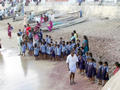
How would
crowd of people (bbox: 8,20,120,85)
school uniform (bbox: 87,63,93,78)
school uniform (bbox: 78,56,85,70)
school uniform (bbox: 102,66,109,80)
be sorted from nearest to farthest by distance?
school uniform (bbox: 102,66,109,80)
crowd of people (bbox: 8,20,120,85)
school uniform (bbox: 87,63,93,78)
school uniform (bbox: 78,56,85,70)

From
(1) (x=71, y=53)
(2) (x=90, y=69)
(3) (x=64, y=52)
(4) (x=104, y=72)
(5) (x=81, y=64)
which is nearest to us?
(4) (x=104, y=72)

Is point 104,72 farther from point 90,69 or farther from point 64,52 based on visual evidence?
point 64,52

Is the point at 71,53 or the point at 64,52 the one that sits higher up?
the point at 71,53

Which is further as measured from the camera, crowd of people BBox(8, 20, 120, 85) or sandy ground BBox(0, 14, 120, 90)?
sandy ground BBox(0, 14, 120, 90)

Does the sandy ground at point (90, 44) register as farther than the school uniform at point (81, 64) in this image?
No

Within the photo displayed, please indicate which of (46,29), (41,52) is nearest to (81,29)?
(46,29)

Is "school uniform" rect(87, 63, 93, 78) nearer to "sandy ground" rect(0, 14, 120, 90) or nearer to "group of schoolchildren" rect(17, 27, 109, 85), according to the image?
"group of schoolchildren" rect(17, 27, 109, 85)

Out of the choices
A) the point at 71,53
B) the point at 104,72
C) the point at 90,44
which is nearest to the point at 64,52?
the point at 90,44

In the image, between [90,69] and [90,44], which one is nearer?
[90,69]

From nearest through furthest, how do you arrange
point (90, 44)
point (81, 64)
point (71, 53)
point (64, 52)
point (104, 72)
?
point (104, 72), point (71, 53), point (81, 64), point (64, 52), point (90, 44)

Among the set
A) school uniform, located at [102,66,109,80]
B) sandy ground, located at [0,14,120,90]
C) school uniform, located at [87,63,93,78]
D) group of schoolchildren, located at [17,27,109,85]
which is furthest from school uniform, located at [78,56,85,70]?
school uniform, located at [102,66,109,80]

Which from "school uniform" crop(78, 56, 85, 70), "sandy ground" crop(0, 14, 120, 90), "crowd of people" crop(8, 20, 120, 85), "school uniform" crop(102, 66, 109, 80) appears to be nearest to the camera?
"school uniform" crop(102, 66, 109, 80)

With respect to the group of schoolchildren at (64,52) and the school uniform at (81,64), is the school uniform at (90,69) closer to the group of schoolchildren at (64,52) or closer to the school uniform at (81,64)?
the group of schoolchildren at (64,52)

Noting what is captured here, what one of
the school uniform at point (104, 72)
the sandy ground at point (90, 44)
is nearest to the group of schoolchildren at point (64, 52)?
the school uniform at point (104, 72)
